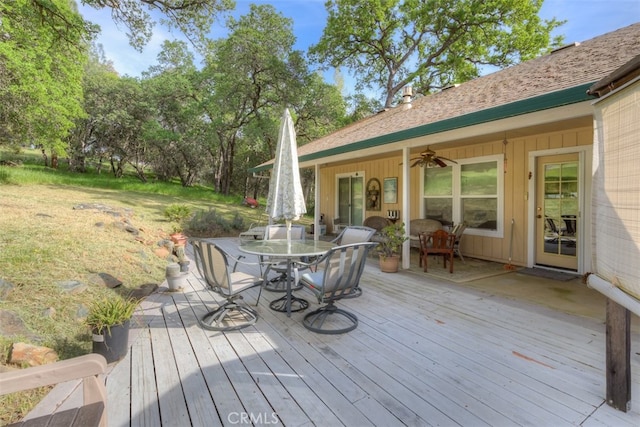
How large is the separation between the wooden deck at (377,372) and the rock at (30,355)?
0.52 meters

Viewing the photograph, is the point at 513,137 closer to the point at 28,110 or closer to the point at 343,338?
the point at 343,338

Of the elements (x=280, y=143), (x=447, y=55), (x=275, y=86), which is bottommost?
(x=280, y=143)

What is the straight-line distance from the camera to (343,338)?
2.89 meters

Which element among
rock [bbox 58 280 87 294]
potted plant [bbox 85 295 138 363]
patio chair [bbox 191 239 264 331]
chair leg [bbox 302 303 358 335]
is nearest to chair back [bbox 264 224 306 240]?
patio chair [bbox 191 239 264 331]

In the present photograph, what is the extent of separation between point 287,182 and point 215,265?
1.51m

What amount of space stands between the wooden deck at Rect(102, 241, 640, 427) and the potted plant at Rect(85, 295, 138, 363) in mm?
134

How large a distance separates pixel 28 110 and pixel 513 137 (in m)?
13.7

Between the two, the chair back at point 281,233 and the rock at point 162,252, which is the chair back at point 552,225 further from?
the rock at point 162,252

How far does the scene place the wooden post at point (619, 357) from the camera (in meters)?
1.89

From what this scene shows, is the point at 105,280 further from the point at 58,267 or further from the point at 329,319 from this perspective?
the point at 329,319

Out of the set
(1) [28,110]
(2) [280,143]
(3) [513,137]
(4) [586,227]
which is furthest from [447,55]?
(1) [28,110]

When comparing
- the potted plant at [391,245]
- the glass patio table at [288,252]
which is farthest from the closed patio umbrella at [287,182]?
the potted plant at [391,245]

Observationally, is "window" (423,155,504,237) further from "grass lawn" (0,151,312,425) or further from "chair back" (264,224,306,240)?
"grass lawn" (0,151,312,425)

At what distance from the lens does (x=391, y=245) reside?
5328 mm
